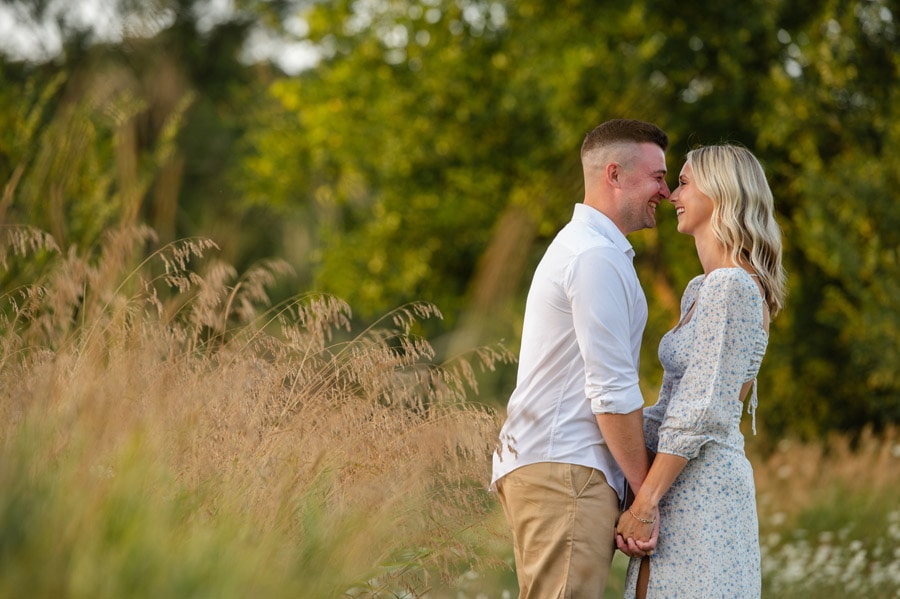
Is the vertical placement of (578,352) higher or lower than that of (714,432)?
higher

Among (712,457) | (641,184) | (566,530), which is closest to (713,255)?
(641,184)

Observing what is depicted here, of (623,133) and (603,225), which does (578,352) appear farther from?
(623,133)

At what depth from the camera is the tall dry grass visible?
219 centimetres

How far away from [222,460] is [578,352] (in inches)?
43.5

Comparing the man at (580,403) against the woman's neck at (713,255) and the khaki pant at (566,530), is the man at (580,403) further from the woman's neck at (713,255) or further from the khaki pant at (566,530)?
the woman's neck at (713,255)

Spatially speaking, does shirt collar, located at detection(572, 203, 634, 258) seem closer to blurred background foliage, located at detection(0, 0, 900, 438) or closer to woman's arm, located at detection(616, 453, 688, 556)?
woman's arm, located at detection(616, 453, 688, 556)

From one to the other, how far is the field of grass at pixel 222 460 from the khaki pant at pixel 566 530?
0.93 ft

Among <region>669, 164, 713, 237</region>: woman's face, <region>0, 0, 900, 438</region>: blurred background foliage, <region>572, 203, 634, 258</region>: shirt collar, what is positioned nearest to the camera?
<region>572, 203, 634, 258</region>: shirt collar

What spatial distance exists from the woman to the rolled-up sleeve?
20cm

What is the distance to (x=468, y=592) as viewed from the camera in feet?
17.4

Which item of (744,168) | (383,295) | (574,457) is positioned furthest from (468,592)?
(383,295)

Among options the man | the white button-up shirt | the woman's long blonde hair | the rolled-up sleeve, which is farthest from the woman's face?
the rolled-up sleeve

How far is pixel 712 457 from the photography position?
3.11 m

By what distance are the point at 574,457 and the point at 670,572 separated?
455mm
